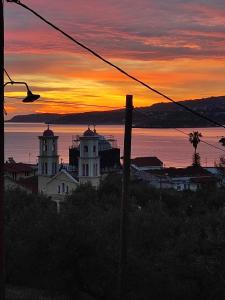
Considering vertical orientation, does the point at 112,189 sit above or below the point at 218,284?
above

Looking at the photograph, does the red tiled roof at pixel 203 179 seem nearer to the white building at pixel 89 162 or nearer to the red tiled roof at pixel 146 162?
the white building at pixel 89 162

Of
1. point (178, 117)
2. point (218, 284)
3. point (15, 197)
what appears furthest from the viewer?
point (178, 117)

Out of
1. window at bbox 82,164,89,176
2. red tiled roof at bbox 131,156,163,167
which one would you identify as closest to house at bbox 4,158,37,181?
window at bbox 82,164,89,176

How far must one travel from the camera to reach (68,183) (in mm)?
80625

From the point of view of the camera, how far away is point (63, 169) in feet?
272

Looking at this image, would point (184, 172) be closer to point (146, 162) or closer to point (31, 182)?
point (146, 162)

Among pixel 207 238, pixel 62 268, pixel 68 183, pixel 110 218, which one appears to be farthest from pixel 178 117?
pixel 68 183

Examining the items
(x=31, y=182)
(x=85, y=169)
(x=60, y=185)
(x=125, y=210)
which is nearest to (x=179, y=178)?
(x=85, y=169)

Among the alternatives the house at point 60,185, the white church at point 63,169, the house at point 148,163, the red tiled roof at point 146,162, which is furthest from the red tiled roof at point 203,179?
the red tiled roof at point 146,162

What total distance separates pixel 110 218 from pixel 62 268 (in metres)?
8.92

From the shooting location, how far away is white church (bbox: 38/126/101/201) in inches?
3174

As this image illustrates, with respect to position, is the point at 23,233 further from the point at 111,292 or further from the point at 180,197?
the point at 180,197

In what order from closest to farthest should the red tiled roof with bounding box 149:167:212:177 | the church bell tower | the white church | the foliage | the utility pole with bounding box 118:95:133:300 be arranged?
the utility pole with bounding box 118:95:133:300, the foliage, the white church, the church bell tower, the red tiled roof with bounding box 149:167:212:177

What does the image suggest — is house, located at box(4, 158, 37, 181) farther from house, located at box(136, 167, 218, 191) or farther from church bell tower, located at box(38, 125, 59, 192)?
house, located at box(136, 167, 218, 191)
